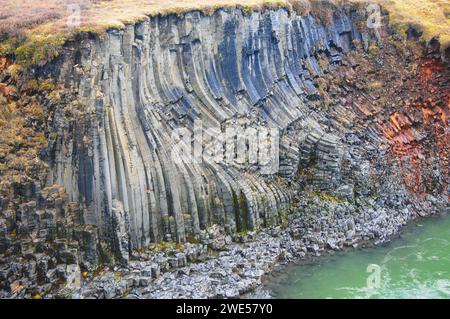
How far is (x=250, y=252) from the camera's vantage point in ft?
132

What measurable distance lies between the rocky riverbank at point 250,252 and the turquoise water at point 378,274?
1144mm

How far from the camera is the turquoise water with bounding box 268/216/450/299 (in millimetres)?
37688

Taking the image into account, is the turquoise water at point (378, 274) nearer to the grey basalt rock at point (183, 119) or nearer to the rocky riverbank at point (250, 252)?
the rocky riverbank at point (250, 252)

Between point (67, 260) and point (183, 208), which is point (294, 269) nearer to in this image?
point (183, 208)

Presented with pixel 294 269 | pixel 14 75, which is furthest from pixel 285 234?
pixel 14 75

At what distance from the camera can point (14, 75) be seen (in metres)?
38.1

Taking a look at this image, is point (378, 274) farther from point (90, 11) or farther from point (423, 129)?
point (90, 11)

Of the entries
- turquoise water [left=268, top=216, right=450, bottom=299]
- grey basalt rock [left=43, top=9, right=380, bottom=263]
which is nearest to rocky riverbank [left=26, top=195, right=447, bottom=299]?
turquoise water [left=268, top=216, right=450, bottom=299]

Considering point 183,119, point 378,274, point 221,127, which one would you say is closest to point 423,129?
point 378,274

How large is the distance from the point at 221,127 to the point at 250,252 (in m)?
9.08

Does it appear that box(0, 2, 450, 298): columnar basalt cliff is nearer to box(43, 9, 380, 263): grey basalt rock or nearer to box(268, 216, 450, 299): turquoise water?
box(43, 9, 380, 263): grey basalt rock

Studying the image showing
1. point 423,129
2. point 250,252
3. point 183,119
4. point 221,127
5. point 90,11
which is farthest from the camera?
point 423,129

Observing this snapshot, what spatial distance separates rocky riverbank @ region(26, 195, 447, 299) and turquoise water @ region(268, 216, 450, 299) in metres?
1.14

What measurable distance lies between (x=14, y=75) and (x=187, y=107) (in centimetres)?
1126
